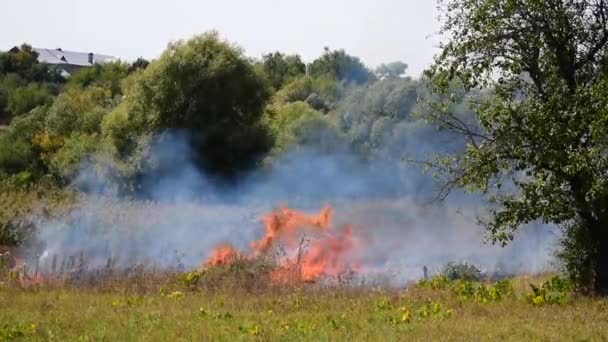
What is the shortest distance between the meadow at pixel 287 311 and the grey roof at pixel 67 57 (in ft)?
372

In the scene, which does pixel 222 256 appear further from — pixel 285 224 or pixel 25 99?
pixel 25 99

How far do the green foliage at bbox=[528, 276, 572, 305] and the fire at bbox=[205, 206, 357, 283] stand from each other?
5.49m

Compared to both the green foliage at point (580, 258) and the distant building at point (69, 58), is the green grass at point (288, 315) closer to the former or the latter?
the green foliage at point (580, 258)

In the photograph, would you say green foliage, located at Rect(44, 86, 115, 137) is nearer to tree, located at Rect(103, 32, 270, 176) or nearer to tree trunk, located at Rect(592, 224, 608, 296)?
tree, located at Rect(103, 32, 270, 176)

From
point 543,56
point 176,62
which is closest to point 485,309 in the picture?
point 543,56

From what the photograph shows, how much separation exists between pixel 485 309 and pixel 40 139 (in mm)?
37867

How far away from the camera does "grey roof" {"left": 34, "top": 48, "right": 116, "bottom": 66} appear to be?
124 m

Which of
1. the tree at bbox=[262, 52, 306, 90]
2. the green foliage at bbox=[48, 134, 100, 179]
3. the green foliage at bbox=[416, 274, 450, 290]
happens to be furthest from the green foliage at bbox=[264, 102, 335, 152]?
the tree at bbox=[262, 52, 306, 90]

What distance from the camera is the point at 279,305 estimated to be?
14.3 m

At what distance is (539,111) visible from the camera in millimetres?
14602

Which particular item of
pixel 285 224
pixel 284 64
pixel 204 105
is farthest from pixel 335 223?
pixel 284 64

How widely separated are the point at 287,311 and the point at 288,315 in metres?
0.60

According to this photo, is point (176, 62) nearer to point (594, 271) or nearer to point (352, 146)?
point (352, 146)

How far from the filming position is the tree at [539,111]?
14.5 meters
